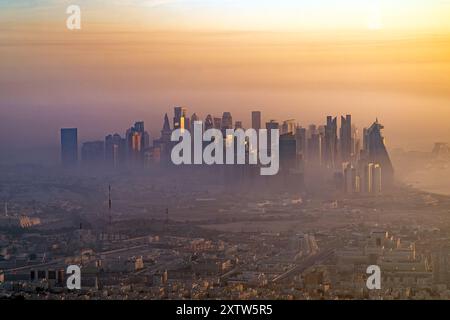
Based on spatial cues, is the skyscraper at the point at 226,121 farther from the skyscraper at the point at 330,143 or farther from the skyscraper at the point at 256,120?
the skyscraper at the point at 330,143

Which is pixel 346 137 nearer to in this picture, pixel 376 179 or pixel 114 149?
pixel 376 179

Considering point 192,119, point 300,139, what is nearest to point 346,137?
point 300,139

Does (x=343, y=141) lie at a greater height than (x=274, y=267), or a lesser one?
greater

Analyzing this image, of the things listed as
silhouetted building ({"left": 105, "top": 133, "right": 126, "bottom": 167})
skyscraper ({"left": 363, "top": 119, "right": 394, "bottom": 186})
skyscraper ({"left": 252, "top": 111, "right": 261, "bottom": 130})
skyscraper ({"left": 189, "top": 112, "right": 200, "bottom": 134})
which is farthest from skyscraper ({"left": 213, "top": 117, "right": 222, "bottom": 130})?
skyscraper ({"left": 363, "top": 119, "right": 394, "bottom": 186})

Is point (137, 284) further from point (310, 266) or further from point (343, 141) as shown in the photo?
point (343, 141)
